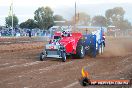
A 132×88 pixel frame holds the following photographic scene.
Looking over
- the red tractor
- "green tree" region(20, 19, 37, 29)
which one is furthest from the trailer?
"green tree" region(20, 19, 37, 29)

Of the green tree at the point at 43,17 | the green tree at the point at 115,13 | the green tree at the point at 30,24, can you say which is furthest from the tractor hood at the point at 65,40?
the green tree at the point at 30,24

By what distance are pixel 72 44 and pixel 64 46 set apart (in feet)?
2.37

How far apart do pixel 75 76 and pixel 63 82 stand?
1.41m

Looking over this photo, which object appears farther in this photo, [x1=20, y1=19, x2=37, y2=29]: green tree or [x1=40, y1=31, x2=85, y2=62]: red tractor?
[x1=20, y1=19, x2=37, y2=29]: green tree

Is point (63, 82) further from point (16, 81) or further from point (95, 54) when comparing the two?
point (95, 54)

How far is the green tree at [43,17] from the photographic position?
3319 inches

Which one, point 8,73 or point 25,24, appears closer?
point 8,73

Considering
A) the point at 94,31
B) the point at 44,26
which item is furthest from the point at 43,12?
the point at 94,31

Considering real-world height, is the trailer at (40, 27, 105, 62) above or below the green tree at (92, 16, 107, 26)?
below

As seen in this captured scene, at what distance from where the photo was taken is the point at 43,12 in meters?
89.6

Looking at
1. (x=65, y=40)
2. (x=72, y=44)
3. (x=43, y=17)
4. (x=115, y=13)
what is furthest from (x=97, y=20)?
(x=43, y=17)

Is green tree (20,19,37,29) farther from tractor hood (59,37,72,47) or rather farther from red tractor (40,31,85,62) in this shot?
tractor hood (59,37,72,47)

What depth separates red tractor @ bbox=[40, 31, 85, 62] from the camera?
1944 centimetres

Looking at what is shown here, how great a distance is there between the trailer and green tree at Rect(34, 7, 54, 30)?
60.3 meters
